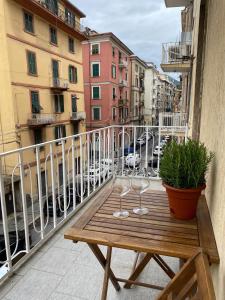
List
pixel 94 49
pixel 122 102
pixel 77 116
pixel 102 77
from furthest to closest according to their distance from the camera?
1. pixel 122 102
2. pixel 102 77
3. pixel 94 49
4. pixel 77 116

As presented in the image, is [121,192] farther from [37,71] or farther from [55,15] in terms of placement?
[55,15]

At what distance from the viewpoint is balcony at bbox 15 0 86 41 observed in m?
9.26

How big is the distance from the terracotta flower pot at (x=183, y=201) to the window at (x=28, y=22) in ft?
34.9

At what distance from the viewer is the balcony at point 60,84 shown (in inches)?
449

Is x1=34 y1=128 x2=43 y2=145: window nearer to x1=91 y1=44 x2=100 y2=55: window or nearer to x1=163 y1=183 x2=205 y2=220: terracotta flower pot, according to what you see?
x1=91 y1=44 x2=100 y2=55: window

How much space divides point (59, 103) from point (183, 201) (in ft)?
39.0

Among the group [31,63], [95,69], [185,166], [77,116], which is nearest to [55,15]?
[31,63]

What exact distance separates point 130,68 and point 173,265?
23.2 metres

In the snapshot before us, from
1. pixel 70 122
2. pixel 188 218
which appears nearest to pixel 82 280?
pixel 188 218

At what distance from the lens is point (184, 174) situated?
1.06 meters

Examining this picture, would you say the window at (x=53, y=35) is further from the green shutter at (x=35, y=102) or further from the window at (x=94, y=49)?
the window at (x=94, y=49)

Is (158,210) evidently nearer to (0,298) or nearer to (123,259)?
(123,259)

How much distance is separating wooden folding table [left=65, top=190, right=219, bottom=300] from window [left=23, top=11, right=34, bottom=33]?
10.5 m

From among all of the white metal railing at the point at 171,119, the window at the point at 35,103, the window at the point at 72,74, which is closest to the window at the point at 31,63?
the window at the point at 35,103
